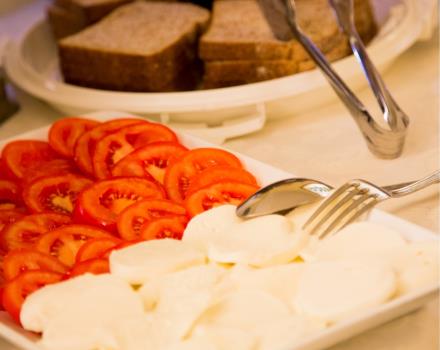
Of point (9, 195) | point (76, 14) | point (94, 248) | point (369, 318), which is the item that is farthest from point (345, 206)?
point (76, 14)

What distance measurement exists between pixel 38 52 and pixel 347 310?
4.70ft

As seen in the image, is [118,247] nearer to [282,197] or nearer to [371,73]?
[282,197]

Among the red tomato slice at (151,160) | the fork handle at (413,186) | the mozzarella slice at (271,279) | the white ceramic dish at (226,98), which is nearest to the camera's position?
the mozzarella slice at (271,279)

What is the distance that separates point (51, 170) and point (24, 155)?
10 centimetres

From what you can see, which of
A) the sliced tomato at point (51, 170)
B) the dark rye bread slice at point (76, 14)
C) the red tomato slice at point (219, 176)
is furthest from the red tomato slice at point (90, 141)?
the dark rye bread slice at point (76, 14)

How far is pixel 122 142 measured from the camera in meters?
1.47

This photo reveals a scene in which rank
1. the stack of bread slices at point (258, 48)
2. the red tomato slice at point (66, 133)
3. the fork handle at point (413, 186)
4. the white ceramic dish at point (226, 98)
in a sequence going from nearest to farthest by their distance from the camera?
the fork handle at point (413, 186) → the red tomato slice at point (66, 133) → the white ceramic dish at point (226, 98) → the stack of bread slices at point (258, 48)

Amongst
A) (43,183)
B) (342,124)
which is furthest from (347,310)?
(342,124)

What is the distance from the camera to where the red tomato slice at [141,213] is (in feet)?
4.04

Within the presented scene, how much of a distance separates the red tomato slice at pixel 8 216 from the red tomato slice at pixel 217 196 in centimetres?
28

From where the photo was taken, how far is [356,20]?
80.5 inches

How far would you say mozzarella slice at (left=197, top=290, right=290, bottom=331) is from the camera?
3.21ft

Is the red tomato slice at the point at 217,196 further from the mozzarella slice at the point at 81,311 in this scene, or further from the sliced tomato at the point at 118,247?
the mozzarella slice at the point at 81,311

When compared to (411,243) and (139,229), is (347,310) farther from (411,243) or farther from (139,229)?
(139,229)
